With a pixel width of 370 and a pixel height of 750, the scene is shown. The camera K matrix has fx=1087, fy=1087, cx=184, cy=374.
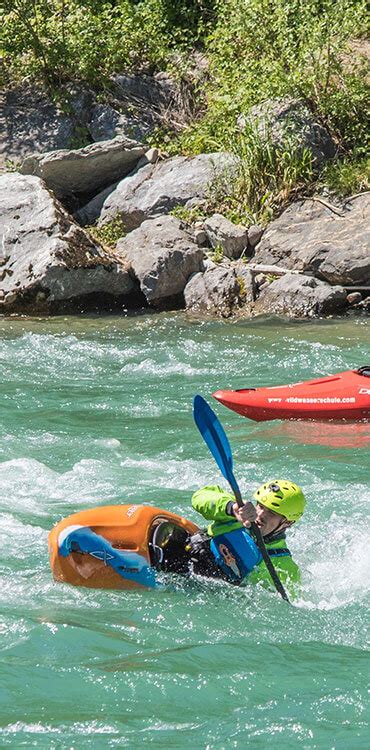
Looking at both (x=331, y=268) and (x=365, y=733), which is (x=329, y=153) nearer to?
(x=331, y=268)

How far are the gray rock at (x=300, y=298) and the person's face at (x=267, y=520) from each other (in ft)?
20.1

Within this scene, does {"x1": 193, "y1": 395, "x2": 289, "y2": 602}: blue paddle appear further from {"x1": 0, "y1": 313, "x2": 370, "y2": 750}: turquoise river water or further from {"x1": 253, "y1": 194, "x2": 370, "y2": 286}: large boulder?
{"x1": 253, "y1": 194, "x2": 370, "y2": 286}: large boulder

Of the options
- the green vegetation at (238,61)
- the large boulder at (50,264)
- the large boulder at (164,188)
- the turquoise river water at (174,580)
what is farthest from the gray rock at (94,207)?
the turquoise river water at (174,580)

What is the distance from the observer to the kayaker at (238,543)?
4.77 meters

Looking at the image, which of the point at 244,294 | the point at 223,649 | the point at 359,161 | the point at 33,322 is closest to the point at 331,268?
the point at 244,294

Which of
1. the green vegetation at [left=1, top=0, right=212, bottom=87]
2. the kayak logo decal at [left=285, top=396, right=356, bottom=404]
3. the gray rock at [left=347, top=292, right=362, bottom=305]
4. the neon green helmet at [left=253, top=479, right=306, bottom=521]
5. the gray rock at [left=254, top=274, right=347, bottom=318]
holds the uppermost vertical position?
the green vegetation at [left=1, top=0, right=212, bottom=87]

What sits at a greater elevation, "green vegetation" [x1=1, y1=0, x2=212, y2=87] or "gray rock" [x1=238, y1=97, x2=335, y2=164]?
"green vegetation" [x1=1, y1=0, x2=212, y2=87]

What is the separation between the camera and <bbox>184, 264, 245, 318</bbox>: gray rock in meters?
11.1

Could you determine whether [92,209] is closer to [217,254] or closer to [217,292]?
[217,254]

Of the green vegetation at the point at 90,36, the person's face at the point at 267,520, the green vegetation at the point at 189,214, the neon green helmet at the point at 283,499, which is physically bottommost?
the green vegetation at the point at 189,214

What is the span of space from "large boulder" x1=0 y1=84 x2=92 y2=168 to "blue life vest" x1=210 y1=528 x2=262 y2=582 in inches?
389

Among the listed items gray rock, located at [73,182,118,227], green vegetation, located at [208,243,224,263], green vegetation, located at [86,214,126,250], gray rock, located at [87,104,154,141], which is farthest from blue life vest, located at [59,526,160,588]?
gray rock, located at [87,104,154,141]

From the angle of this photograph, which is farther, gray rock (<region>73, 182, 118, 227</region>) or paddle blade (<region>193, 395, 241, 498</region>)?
gray rock (<region>73, 182, 118, 227</region>)

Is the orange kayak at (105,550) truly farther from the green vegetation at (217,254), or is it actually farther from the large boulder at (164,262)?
the green vegetation at (217,254)
